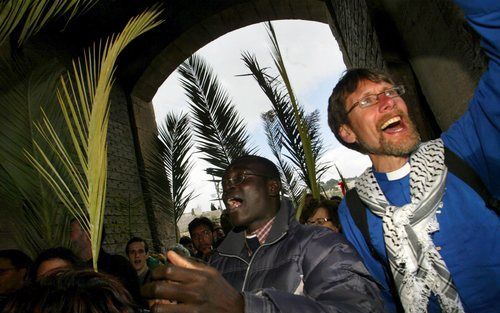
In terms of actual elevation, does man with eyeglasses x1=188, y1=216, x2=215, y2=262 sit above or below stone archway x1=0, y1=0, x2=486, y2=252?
below

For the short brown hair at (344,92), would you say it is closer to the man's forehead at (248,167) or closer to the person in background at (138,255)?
the man's forehead at (248,167)

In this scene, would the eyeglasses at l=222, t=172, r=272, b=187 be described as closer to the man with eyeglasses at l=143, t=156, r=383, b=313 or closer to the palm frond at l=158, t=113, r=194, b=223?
the man with eyeglasses at l=143, t=156, r=383, b=313

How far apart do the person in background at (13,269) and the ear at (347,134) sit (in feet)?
7.91

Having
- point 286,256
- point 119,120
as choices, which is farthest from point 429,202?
point 119,120

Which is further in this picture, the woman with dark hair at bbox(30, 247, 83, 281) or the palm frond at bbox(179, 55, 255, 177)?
the palm frond at bbox(179, 55, 255, 177)

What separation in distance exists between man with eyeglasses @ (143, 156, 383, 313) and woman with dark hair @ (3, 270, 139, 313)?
0.23 m

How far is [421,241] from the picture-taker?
43.6 inches

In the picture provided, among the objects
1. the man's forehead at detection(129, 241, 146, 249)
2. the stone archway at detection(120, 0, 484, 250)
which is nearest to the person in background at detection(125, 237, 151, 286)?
the man's forehead at detection(129, 241, 146, 249)

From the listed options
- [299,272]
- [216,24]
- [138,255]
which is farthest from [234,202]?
[216,24]

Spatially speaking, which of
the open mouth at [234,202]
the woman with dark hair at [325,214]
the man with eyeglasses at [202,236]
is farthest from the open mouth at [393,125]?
the man with eyeglasses at [202,236]

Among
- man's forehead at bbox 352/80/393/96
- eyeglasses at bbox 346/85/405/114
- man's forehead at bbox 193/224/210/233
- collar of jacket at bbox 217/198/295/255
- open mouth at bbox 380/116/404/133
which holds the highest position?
man's forehead at bbox 352/80/393/96

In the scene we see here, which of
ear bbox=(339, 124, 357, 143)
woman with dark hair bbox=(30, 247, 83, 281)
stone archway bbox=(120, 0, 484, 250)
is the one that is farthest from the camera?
woman with dark hair bbox=(30, 247, 83, 281)

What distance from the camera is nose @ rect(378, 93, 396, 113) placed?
1.37 meters

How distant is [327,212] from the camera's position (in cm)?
246
